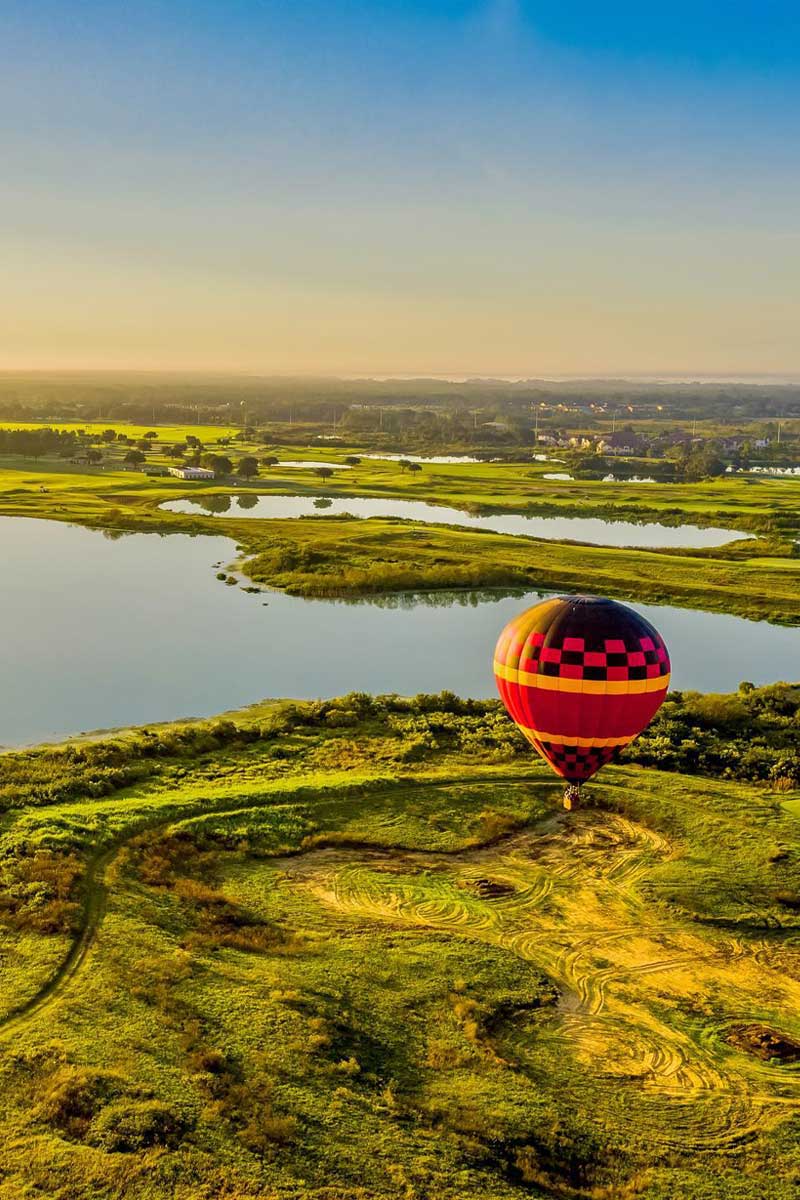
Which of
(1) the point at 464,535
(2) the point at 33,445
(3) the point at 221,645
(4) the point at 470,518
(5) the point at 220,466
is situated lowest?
(3) the point at 221,645

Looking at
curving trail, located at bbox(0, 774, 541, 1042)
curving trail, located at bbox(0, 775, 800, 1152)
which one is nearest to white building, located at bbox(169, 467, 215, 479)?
curving trail, located at bbox(0, 774, 541, 1042)

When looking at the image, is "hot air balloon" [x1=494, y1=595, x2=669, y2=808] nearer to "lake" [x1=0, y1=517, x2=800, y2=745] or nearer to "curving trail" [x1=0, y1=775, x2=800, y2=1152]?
"curving trail" [x1=0, y1=775, x2=800, y2=1152]

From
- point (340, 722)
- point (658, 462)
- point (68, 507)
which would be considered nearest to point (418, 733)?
point (340, 722)

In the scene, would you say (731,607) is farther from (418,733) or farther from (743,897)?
(743,897)

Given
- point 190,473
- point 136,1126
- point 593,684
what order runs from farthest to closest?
point 190,473, point 593,684, point 136,1126

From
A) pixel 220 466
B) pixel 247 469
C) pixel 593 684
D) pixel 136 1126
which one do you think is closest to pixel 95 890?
pixel 136 1126

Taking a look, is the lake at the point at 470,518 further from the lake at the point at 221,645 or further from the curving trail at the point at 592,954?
the curving trail at the point at 592,954

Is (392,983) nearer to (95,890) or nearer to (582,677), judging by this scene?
(95,890)
